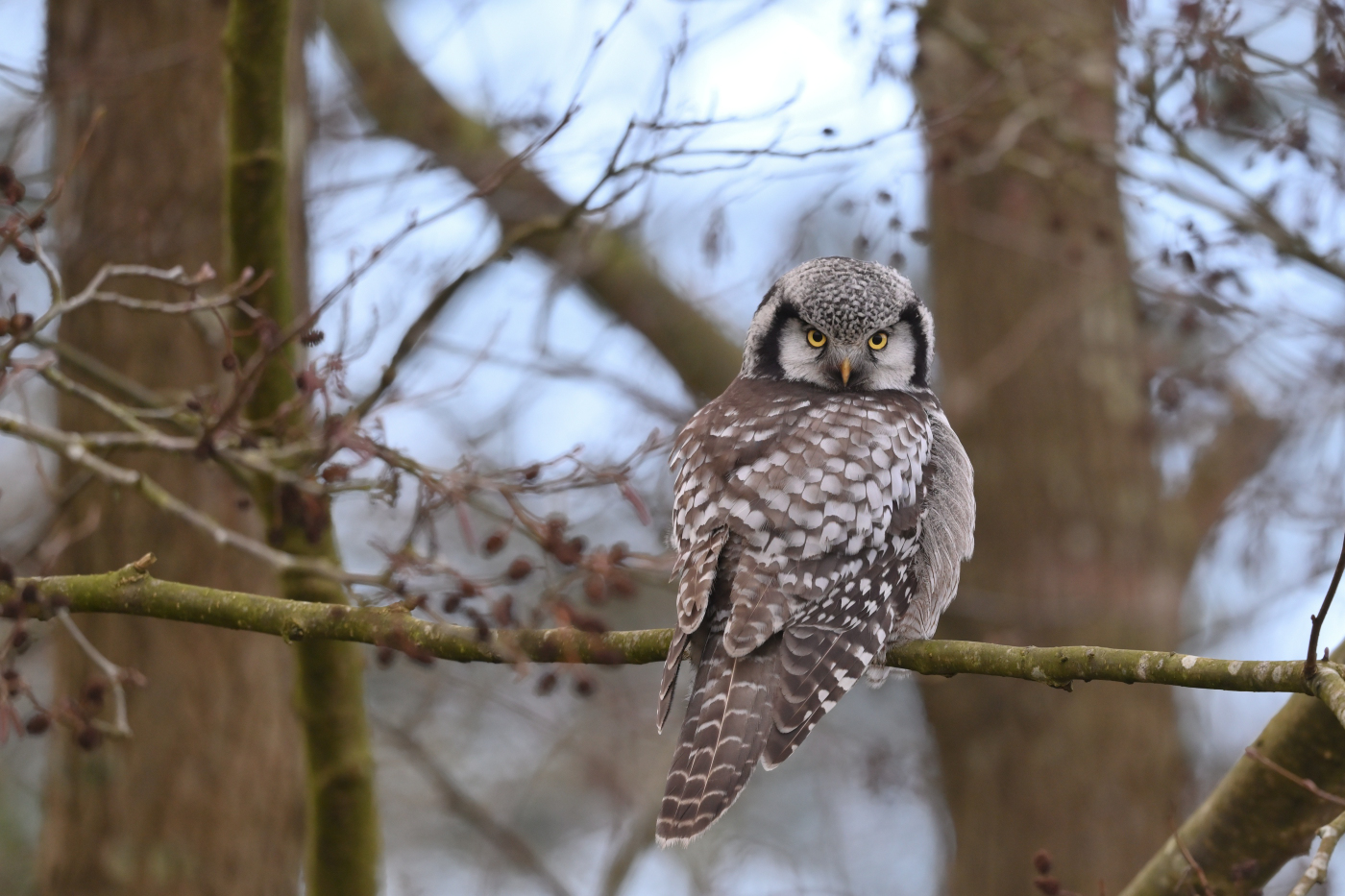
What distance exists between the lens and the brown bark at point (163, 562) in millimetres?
5562

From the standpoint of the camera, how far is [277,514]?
13.0 feet

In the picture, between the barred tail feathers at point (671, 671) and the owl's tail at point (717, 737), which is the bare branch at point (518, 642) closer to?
the barred tail feathers at point (671, 671)

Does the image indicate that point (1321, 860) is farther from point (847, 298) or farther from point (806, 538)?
point (847, 298)

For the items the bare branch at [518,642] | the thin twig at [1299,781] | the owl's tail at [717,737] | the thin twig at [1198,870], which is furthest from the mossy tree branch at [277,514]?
the thin twig at [1299,781]

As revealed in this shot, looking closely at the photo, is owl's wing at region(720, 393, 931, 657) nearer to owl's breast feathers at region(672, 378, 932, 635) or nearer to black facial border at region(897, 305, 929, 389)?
owl's breast feathers at region(672, 378, 932, 635)

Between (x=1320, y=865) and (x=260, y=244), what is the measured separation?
344cm

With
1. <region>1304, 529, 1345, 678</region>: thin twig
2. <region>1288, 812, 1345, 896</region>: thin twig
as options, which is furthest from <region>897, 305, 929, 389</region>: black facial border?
<region>1288, 812, 1345, 896</region>: thin twig

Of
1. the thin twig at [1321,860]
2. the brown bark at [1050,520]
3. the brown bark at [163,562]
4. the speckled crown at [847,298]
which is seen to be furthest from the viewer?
the brown bark at [1050,520]

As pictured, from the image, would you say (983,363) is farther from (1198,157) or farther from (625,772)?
(625,772)

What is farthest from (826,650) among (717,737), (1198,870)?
(1198,870)

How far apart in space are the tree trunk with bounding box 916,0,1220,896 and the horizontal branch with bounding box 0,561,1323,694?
3.69 m

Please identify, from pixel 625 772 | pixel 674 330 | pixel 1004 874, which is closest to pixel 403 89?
pixel 674 330

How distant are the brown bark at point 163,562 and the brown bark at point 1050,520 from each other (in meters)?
3.56

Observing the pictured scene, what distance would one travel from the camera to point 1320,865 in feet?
7.34
